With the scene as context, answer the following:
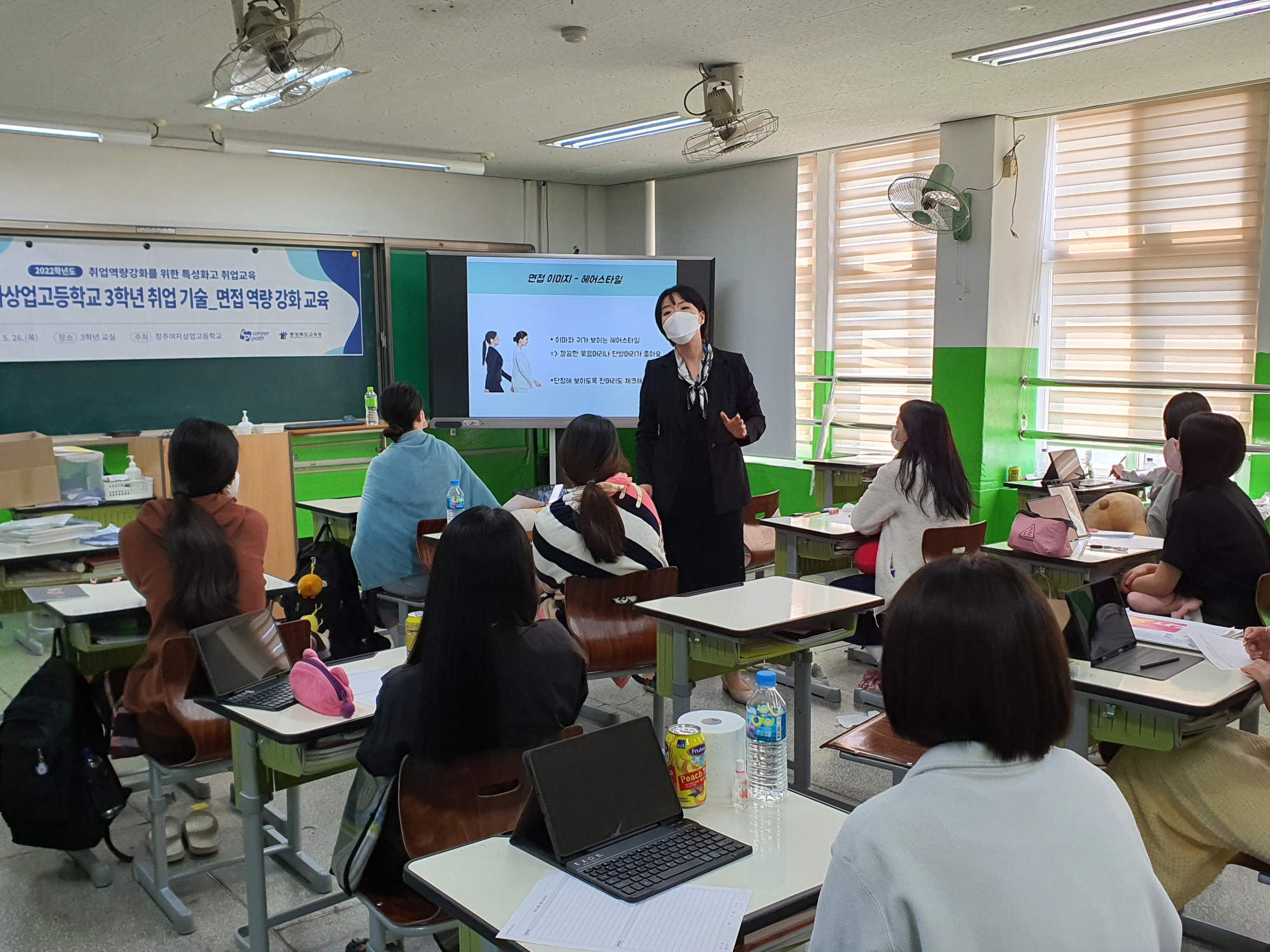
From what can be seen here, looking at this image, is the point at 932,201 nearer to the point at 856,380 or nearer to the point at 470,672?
the point at 856,380

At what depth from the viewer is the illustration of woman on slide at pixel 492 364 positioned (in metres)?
7.63

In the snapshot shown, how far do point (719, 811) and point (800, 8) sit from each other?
3.41 metres

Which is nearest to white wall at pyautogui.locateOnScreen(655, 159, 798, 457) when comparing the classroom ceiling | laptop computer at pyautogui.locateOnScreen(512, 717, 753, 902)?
the classroom ceiling

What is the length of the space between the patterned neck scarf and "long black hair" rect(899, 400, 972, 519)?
0.78 metres

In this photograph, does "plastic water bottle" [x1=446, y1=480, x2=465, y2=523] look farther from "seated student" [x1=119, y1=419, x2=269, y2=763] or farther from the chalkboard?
the chalkboard

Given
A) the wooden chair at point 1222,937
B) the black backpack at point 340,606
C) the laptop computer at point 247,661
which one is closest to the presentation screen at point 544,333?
the black backpack at point 340,606

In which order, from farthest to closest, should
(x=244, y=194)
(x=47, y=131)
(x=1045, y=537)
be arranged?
1. (x=244, y=194)
2. (x=47, y=131)
3. (x=1045, y=537)

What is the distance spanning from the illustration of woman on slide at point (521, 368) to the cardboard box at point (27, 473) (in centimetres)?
325

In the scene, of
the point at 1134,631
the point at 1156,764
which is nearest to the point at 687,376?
the point at 1134,631

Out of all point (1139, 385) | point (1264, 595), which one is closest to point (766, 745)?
point (1264, 595)

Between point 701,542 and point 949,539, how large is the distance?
98 cm

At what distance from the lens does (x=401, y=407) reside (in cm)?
448

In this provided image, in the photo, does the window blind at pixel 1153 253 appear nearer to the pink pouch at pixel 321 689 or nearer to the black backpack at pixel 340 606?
the black backpack at pixel 340 606

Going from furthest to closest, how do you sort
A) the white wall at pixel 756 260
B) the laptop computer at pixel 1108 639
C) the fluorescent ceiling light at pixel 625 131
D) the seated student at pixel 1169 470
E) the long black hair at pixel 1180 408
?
the white wall at pixel 756 260
the fluorescent ceiling light at pixel 625 131
the long black hair at pixel 1180 408
the seated student at pixel 1169 470
the laptop computer at pixel 1108 639
